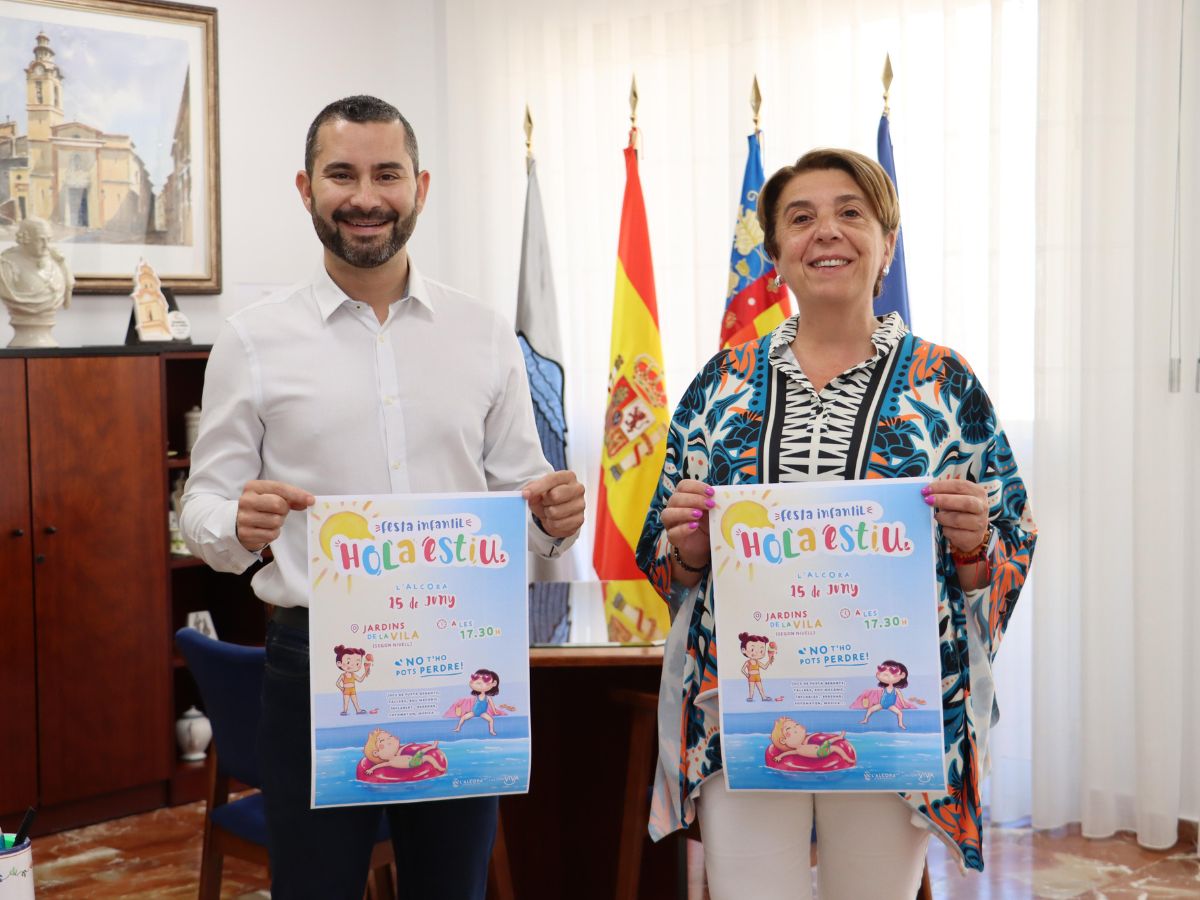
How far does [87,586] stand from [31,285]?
964mm

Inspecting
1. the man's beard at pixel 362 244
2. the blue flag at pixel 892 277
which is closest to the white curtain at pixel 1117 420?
the blue flag at pixel 892 277

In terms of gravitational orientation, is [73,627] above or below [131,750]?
above

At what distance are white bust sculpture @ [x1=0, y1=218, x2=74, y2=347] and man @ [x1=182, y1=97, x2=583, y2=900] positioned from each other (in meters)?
2.53

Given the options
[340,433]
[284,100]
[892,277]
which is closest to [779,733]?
[340,433]

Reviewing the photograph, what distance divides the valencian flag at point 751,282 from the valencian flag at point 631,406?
388 mm

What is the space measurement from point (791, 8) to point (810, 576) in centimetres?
300

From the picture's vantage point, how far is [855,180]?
1.85 metres

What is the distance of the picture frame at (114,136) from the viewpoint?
4.24 meters

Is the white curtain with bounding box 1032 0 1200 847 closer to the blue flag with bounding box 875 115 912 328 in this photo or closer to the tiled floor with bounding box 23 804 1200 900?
the tiled floor with bounding box 23 804 1200 900

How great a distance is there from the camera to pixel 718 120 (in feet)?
14.6

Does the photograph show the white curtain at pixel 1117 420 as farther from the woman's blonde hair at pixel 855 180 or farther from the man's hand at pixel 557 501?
the man's hand at pixel 557 501

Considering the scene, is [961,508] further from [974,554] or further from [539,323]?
[539,323]

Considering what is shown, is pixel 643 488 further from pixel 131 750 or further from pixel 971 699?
pixel 971 699

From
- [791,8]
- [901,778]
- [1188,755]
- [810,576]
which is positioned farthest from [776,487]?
[791,8]
